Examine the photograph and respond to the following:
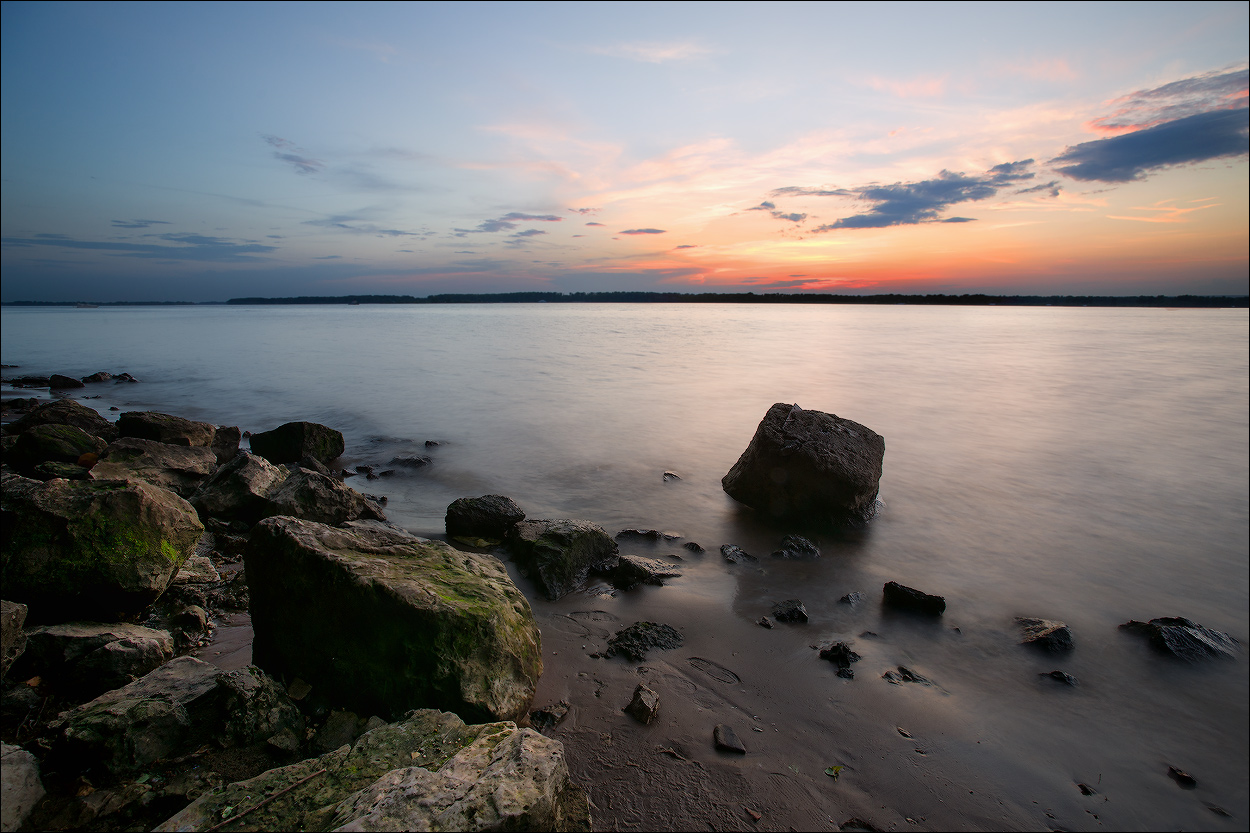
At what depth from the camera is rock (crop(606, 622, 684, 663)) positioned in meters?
4.57

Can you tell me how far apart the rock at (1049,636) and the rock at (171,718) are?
5755 millimetres

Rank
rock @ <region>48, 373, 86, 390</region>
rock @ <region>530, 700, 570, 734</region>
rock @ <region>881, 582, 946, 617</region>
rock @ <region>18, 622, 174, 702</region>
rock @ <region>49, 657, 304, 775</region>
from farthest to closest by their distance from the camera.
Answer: rock @ <region>48, 373, 86, 390</region> → rock @ <region>881, 582, 946, 617</region> → rock @ <region>530, 700, 570, 734</region> → rock @ <region>18, 622, 174, 702</region> → rock @ <region>49, 657, 304, 775</region>

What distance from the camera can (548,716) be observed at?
3.75 metres

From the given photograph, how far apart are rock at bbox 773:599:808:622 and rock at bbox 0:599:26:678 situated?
206 inches

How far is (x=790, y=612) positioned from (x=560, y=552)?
222cm

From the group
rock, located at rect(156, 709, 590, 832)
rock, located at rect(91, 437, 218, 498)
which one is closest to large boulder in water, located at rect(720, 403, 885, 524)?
rock, located at rect(156, 709, 590, 832)

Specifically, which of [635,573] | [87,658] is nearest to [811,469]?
[635,573]

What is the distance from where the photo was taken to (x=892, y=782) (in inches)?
136

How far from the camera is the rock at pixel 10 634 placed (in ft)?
10.6

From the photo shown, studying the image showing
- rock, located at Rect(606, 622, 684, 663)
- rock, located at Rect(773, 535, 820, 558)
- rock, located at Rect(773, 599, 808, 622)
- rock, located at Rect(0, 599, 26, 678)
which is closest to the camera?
rock, located at Rect(0, 599, 26, 678)

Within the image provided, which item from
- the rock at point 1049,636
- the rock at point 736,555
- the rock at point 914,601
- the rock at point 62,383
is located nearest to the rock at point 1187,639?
the rock at point 1049,636

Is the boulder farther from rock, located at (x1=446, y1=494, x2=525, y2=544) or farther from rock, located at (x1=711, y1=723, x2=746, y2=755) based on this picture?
rock, located at (x1=711, y1=723, x2=746, y2=755)

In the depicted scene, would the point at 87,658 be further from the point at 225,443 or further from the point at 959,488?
the point at 959,488

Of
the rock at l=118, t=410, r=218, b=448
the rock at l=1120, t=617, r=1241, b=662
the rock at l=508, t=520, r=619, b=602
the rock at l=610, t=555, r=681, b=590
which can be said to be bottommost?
the rock at l=1120, t=617, r=1241, b=662
